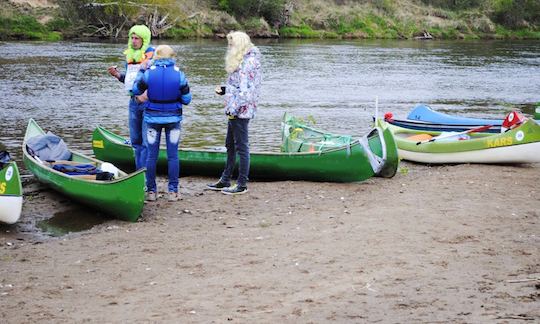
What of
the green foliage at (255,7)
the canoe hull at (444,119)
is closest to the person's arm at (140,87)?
the canoe hull at (444,119)

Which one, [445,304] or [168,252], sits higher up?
[445,304]

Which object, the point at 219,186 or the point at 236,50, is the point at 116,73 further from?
the point at 219,186

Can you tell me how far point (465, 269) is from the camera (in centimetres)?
613

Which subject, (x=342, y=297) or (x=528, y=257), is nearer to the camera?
(x=342, y=297)

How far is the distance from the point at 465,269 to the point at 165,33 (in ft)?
126

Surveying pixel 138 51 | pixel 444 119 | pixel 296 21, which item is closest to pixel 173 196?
pixel 138 51

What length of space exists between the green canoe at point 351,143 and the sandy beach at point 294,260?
46 centimetres

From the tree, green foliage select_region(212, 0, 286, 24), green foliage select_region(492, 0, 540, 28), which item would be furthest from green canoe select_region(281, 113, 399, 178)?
green foliage select_region(492, 0, 540, 28)

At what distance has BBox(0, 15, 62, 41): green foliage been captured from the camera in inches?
1518

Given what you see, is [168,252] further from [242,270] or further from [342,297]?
[342,297]

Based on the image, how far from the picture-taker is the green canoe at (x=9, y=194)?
8016 mm

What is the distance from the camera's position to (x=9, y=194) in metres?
8.05

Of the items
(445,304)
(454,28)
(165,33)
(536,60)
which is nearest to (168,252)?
(445,304)

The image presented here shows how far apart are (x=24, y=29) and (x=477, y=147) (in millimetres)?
32268
